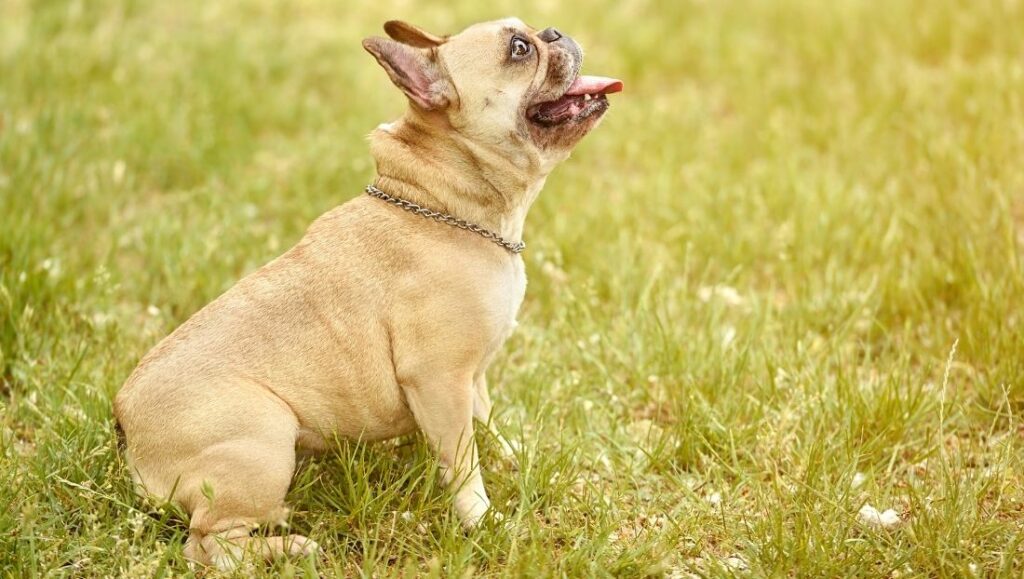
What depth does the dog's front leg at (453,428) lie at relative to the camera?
3773 mm

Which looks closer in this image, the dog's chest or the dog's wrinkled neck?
the dog's chest

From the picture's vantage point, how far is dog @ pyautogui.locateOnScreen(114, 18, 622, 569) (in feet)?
11.7

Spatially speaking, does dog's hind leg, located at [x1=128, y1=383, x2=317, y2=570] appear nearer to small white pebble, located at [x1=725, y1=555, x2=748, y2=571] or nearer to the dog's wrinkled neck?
the dog's wrinkled neck

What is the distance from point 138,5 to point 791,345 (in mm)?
6924

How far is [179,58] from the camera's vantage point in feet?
27.0

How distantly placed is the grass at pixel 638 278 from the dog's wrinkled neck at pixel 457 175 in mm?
932

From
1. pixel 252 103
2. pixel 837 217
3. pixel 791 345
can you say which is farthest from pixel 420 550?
pixel 252 103

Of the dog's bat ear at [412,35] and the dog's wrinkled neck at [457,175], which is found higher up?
the dog's bat ear at [412,35]

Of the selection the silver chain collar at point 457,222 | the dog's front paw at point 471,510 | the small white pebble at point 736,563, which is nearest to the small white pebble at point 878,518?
the small white pebble at point 736,563

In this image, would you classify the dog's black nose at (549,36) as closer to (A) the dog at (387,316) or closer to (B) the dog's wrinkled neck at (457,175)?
(A) the dog at (387,316)

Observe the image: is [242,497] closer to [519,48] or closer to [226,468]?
[226,468]

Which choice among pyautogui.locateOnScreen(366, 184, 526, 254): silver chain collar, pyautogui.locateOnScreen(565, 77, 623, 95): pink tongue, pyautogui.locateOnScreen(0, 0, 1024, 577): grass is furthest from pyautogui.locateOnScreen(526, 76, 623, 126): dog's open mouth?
pyautogui.locateOnScreen(0, 0, 1024, 577): grass

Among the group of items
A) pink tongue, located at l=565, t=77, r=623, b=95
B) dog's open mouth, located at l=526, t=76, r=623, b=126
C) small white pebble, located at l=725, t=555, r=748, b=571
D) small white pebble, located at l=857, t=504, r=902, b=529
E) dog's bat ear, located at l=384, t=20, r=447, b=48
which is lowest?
small white pebble, located at l=725, t=555, r=748, b=571

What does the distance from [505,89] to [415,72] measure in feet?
1.13
